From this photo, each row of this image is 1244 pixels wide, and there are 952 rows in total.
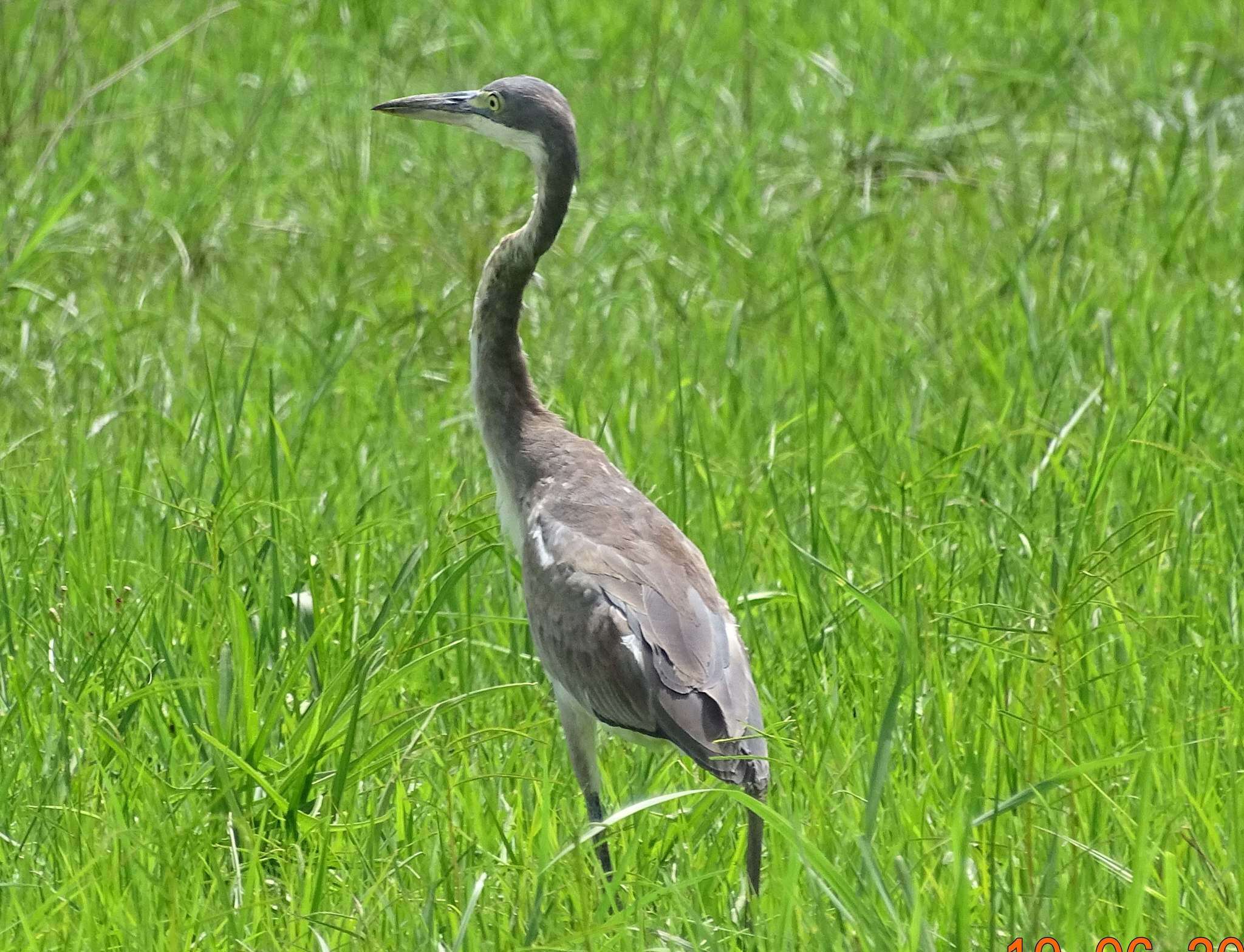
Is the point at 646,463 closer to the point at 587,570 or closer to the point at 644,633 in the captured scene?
the point at 587,570

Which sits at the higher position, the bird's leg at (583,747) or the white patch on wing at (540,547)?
A: the white patch on wing at (540,547)

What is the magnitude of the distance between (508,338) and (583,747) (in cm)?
105

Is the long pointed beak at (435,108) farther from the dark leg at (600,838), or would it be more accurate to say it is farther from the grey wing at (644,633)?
the dark leg at (600,838)

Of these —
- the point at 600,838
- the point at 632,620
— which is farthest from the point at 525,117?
the point at 600,838

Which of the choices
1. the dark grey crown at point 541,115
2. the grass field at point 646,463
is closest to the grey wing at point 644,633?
the grass field at point 646,463

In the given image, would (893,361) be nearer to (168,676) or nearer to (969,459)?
(969,459)

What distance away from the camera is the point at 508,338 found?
14.1ft

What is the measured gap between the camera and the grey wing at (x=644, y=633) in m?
3.38

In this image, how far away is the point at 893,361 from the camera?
5867 millimetres

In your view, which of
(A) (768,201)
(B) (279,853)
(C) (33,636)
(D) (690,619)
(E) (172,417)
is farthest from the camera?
(A) (768,201)

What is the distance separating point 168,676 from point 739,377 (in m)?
2.43

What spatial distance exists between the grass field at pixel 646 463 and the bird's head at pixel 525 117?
608 mm

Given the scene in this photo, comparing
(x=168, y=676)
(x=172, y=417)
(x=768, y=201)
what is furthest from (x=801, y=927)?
(x=768, y=201)
